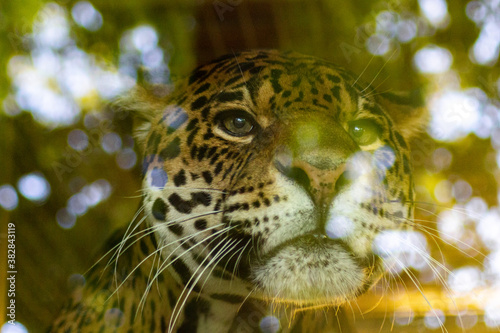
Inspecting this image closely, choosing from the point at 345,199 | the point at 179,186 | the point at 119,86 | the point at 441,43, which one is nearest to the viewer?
the point at 345,199

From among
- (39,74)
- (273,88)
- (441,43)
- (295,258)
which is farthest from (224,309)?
(441,43)

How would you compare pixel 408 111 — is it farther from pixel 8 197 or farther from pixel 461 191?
pixel 8 197

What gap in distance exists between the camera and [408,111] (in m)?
0.91

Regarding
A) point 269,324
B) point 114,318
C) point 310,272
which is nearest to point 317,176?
point 310,272

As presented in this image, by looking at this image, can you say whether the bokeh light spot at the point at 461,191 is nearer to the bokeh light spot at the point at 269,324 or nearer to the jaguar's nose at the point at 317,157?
the jaguar's nose at the point at 317,157

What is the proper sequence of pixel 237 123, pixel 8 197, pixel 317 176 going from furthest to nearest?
pixel 8 197
pixel 237 123
pixel 317 176

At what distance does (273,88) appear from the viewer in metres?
0.77

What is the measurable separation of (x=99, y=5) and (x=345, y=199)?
28.0 inches

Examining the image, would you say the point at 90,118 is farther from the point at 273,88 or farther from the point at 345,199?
the point at 345,199

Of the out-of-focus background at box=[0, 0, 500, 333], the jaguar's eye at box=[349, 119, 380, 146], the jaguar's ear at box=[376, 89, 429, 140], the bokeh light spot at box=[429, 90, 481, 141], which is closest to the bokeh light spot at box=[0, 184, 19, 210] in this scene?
the out-of-focus background at box=[0, 0, 500, 333]
